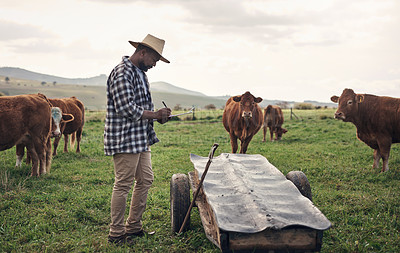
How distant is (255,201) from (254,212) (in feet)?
0.70

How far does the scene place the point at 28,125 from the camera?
295 inches

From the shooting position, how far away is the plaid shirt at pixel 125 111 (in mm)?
3948

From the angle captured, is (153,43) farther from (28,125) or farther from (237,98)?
(237,98)

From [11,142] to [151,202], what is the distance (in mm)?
3594

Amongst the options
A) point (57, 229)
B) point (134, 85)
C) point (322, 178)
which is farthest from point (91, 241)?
point (322, 178)

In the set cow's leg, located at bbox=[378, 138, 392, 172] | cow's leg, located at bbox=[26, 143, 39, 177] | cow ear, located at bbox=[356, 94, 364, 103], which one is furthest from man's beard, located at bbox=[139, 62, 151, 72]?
cow's leg, located at bbox=[378, 138, 392, 172]

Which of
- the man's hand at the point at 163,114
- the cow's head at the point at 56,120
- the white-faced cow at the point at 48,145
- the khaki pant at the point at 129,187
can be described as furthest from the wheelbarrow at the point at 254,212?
the cow's head at the point at 56,120

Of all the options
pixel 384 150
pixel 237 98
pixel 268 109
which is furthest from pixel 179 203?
pixel 268 109

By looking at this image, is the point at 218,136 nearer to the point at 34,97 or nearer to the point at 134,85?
the point at 34,97

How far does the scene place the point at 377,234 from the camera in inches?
180

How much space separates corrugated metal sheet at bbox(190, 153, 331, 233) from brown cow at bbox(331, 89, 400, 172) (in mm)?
4623

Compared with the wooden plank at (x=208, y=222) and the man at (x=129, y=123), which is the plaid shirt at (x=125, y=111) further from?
the wooden plank at (x=208, y=222)

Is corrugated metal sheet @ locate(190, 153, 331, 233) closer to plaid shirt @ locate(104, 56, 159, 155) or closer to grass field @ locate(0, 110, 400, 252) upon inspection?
grass field @ locate(0, 110, 400, 252)

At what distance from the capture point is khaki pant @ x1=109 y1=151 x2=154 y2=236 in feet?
13.5
